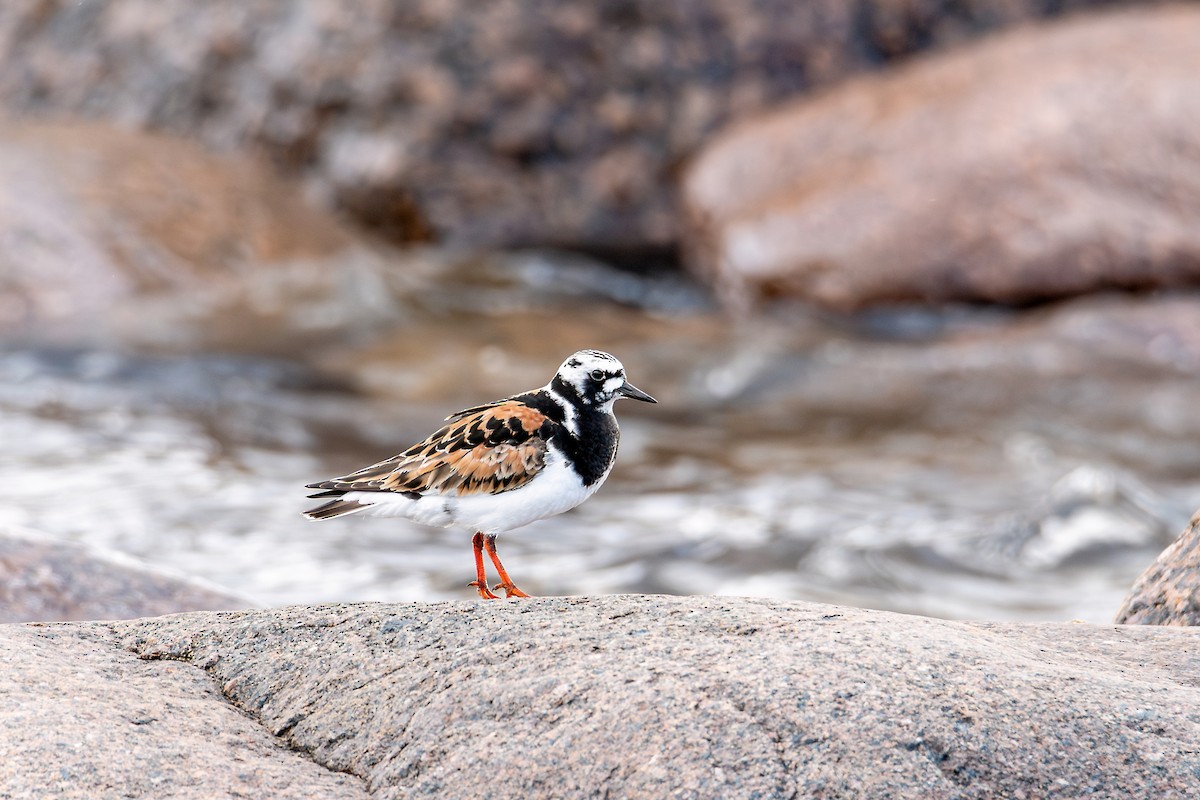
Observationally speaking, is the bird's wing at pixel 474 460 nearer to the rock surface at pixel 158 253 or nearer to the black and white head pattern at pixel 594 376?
the black and white head pattern at pixel 594 376

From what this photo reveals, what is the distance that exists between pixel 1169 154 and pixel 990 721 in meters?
9.48

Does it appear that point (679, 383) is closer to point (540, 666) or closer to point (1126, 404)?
point (1126, 404)

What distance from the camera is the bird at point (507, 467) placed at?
4613mm

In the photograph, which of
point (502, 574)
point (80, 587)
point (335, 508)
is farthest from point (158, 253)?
point (502, 574)

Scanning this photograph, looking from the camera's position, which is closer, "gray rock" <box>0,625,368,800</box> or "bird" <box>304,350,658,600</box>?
"gray rock" <box>0,625,368,800</box>

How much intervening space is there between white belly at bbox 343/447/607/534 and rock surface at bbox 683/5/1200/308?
7.56 metres

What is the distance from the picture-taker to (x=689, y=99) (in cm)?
1368

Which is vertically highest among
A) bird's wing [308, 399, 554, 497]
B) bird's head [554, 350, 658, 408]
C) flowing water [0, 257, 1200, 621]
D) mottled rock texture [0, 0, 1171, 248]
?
mottled rock texture [0, 0, 1171, 248]

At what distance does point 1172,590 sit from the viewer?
4500 millimetres

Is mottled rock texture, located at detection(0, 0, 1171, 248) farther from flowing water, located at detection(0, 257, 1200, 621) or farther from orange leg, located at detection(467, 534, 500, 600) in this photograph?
orange leg, located at detection(467, 534, 500, 600)

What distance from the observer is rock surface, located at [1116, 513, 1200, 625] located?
4.41 meters

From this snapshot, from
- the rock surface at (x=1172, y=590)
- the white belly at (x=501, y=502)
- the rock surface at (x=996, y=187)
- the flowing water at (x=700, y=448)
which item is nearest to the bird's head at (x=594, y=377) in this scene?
the white belly at (x=501, y=502)

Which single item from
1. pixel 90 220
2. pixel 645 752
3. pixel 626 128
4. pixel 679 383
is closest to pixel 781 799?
pixel 645 752

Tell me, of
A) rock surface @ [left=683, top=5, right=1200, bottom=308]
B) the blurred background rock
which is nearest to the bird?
the blurred background rock
